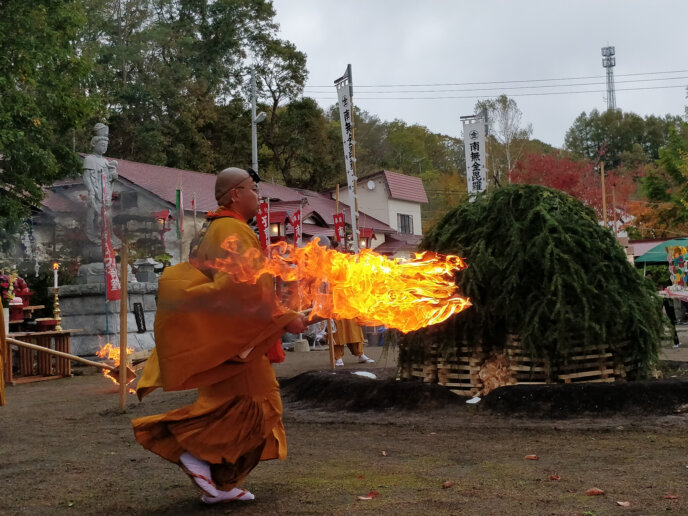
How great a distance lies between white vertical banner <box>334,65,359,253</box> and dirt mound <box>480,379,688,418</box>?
23.6 ft

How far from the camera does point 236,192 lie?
501cm

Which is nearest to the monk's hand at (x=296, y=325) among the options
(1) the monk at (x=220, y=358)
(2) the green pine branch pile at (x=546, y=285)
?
(1) the monk at (x=220, y=358)

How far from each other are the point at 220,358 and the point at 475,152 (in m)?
17.1

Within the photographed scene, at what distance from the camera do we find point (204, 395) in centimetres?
483

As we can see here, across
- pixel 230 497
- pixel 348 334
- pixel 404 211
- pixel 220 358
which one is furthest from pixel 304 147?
pixel 220 358

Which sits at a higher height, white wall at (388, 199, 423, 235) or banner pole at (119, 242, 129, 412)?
white wall at (388, 199, 423, 235)

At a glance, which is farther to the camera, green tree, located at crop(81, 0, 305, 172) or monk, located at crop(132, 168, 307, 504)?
green tree, located at crop(81, 0, 305, 172)

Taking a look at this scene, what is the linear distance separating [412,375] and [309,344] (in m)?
13.5

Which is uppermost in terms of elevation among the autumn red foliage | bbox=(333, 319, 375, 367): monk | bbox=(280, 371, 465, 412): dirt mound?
the autumn red foliage

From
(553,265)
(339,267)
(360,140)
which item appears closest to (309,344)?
(553,265)

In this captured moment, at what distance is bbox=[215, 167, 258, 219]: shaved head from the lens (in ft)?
→ 16.4

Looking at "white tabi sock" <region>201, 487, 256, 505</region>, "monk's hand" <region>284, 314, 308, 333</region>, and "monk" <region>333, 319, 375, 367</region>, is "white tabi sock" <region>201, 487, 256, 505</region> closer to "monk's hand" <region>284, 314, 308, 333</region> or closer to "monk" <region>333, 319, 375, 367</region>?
"monk's hand" <region>284, 314, 308, 333</region>

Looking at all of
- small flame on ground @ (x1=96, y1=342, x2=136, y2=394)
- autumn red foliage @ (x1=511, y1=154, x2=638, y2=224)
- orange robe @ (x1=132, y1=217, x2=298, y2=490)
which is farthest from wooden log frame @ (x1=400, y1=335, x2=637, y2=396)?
autumn red foliage @ (x1=511, y1=154, x2=638, y2=224)

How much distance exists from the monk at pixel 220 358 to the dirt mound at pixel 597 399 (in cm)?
361
